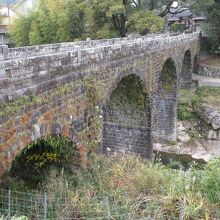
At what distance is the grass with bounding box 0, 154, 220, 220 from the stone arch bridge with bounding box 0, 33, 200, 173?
40.7 inches

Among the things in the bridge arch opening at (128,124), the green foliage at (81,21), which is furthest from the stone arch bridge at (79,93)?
the green foliage at (81,21)

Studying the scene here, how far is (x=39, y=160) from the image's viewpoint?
32.9 ft

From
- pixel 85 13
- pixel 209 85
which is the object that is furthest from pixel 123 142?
pixel 85 13

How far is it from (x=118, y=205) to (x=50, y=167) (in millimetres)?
3084

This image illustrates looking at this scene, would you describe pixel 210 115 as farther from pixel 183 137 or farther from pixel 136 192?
pixel 136 192

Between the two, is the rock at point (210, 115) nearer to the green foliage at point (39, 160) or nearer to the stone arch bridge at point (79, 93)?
the stone arch bridge at point (79, 93)

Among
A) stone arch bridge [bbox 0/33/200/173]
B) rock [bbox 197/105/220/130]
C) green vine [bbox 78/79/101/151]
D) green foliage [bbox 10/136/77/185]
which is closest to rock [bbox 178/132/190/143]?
rock [bbox 197/105/220/130]

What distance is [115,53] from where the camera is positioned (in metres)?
11.1

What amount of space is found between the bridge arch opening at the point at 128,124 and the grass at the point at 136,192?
6084 mm

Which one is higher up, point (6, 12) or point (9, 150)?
point (6, 12)

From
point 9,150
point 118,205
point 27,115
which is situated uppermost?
point 27,115

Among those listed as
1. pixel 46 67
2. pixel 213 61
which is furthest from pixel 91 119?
pixel 213 61

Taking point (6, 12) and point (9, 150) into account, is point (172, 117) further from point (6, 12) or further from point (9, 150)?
point (6, 12)

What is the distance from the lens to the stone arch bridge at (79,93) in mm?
6820
